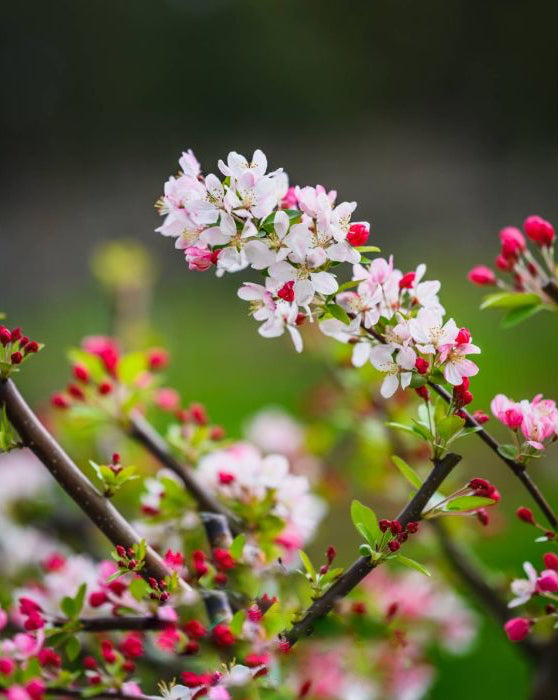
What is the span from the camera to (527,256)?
2.29 feet

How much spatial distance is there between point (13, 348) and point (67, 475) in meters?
0.09

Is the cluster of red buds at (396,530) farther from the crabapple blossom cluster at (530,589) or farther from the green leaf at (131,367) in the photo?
the green leaf at (131,367)

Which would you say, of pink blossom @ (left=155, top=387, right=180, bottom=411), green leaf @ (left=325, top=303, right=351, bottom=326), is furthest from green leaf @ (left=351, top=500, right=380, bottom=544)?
pink blossom @ (left=155, top=387, right=180, bottom=411)

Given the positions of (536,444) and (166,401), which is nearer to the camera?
(536,444)

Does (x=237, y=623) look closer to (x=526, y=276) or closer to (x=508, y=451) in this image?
(x=508, y=451)

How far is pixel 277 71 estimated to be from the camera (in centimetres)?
582

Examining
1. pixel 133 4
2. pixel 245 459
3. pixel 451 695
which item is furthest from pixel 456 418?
pixel 133 4

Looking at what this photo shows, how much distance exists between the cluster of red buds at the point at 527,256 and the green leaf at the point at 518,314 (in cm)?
2

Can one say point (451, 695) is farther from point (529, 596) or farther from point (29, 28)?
point (29, 28)

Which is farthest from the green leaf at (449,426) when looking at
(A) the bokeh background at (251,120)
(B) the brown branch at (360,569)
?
(A) the bokeh background at (251,120)

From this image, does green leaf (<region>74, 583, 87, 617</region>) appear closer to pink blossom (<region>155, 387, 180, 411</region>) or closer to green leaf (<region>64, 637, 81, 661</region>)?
green leaf (<region>64, 637, 81, 661</region>)

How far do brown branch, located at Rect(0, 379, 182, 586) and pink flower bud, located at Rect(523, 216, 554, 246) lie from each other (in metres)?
0.38

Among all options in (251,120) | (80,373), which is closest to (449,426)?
(80,373)

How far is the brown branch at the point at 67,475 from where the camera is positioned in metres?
0.58
